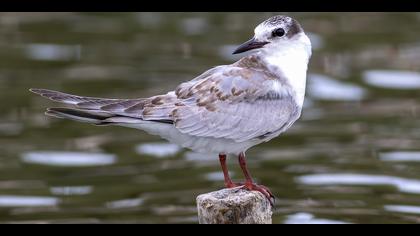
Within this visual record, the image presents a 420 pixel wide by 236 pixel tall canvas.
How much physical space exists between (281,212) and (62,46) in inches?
321

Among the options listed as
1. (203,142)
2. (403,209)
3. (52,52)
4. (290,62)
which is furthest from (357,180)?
(52,52)

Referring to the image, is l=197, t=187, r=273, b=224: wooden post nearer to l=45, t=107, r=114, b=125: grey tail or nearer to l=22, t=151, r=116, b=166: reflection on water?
l=45, t=107, r=114, b=125: grey tail

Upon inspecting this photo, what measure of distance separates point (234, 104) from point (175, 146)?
285 inches

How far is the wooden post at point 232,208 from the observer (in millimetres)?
8203

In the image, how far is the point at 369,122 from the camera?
17.3 m

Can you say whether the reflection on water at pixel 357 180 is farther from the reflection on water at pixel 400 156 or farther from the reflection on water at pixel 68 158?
the reflection on water at pixel 68 158

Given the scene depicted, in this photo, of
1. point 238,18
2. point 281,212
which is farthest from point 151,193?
point 238,18

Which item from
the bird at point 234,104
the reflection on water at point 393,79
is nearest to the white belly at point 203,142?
the bird at point 234,104

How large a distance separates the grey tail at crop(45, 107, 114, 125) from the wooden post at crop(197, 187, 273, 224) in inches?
41.9

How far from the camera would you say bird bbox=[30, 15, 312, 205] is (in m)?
8.96

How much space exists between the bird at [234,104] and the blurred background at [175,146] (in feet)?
13.5

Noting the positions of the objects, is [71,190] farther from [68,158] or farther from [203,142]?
[203,142]

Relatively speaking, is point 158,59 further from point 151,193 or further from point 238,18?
point 151,193

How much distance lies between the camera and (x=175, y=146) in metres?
16.5
